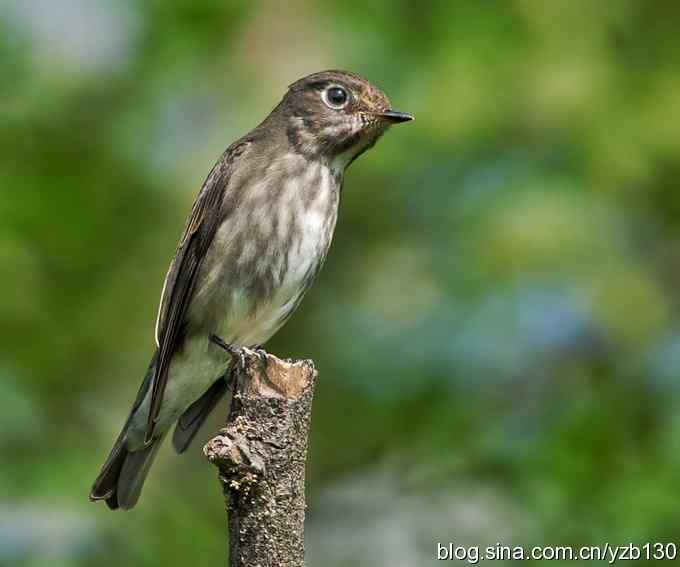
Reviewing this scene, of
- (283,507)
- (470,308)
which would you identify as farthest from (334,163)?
(283,507)

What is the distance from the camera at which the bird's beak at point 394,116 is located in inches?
197

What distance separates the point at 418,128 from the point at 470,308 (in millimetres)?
817

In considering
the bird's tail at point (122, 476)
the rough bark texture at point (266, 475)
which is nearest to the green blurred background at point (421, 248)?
the bird's tail at point (122, 476)

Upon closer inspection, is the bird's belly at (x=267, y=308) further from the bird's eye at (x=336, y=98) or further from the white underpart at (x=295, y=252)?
the bird's eye at (x=336, y=98)

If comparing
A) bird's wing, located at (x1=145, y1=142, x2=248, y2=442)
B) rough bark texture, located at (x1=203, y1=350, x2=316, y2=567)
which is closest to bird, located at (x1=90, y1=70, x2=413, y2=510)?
bird's wing, located at (x1=145, y1=142, x2=248, y2=442)

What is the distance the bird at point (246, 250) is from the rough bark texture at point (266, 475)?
1.42m

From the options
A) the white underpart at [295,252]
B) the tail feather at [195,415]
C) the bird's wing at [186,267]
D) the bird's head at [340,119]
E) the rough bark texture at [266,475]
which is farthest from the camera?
the tail feather at [195,415]

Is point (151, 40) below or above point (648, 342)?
above

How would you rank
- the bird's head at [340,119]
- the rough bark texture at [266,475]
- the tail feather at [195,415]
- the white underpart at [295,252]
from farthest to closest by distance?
the tail feather at [195,415] < the bird's head at [340,119] < the white underpart at [295,252] < the rough bark texture at [266,475]

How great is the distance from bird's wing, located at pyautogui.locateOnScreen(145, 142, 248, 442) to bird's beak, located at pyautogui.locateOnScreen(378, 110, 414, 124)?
1.84ft

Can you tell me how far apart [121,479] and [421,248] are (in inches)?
67.7

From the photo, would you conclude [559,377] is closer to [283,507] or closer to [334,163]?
[334,163]

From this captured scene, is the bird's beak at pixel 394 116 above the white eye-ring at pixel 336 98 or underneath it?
underneath

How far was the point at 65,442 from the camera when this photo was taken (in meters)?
5.32
